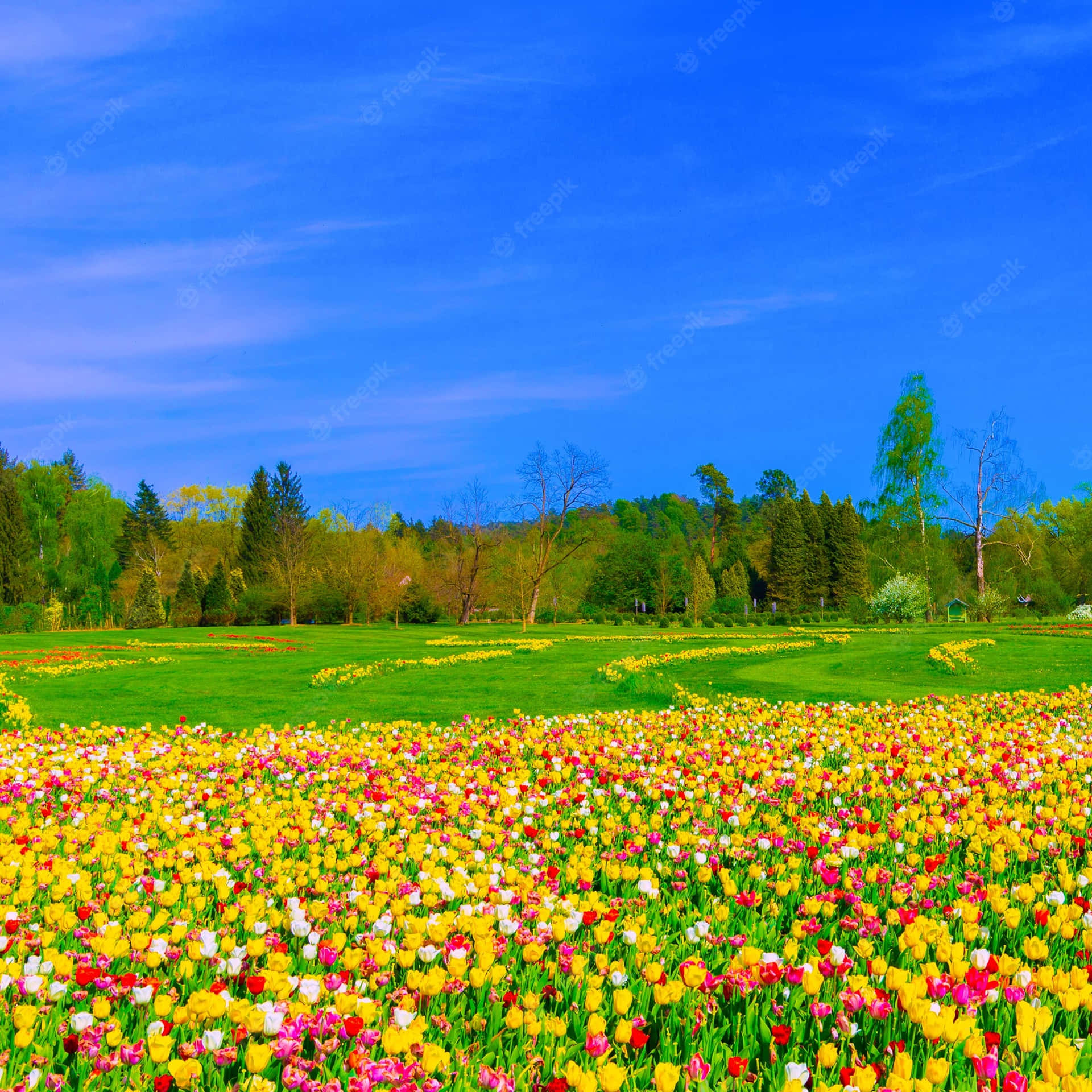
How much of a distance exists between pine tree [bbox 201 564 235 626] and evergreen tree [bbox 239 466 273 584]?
411 inches

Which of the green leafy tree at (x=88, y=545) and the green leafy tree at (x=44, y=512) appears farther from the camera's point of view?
the green leafy tree at (x=44, y=512)

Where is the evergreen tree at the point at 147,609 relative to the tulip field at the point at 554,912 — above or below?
above

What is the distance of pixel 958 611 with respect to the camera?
122 feet

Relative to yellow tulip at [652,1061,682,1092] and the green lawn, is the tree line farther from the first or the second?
yellow tulip at [652,1061,682,1092]

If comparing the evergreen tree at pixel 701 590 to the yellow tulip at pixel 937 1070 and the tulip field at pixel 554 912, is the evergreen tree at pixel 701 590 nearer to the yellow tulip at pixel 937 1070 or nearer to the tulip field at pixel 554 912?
the tulip field at pixel 554 912

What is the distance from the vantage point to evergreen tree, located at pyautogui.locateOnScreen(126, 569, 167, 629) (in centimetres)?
3850

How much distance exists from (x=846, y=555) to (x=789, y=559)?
3.99 meters

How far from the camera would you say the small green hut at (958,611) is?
36594mm

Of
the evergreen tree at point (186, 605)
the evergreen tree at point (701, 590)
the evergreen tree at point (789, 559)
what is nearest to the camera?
the evergreen tree at point (186, 605)

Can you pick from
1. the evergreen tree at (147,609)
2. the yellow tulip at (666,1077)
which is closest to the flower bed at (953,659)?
the yellow tulip at (666,1077)

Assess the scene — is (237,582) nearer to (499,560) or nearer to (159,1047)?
(499,560)

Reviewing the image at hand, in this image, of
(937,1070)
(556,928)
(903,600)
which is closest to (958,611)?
(903,600)

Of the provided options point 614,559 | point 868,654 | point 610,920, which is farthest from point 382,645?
point 614,559

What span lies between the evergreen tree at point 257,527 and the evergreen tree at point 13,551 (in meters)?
13.4
